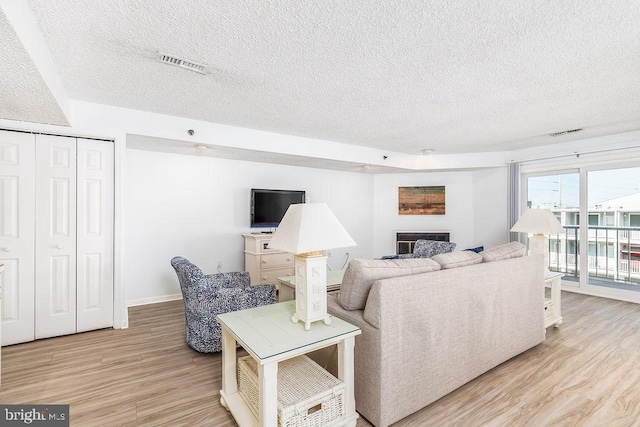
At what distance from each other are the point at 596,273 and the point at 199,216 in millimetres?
6330

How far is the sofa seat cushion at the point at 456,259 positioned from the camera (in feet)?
7.32

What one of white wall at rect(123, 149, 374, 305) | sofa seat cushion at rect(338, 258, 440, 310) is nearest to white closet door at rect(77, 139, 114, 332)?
white wall at rect(123, 149, 374, 305)

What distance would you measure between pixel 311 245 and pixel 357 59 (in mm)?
1456

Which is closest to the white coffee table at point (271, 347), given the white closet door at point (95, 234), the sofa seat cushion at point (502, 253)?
the sofa seat cushion at point (502, 253)

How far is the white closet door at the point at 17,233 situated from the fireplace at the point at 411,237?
553 cm

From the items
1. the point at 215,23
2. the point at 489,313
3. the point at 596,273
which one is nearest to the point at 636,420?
the point at 489,313

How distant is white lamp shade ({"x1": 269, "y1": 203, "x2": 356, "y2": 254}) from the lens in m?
1.70

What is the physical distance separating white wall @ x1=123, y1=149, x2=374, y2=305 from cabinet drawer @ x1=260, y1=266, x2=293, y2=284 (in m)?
0.59

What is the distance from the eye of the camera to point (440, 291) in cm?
201

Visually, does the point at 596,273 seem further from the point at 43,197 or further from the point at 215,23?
the point at 43,197

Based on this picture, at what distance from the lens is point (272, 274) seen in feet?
15.3

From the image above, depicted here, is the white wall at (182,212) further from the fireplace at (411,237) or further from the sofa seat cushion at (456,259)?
the sofa seat cushion at (456,259)

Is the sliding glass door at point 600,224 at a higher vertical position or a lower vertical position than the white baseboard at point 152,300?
higher

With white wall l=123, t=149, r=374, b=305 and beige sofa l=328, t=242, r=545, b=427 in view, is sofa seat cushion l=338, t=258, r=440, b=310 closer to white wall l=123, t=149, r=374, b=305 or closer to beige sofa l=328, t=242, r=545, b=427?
beige sofa l=328, t=242, r=545, b=427
